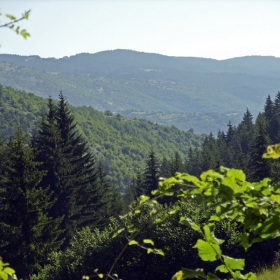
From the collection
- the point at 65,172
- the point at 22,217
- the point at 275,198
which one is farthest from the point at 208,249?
the point at 65,172

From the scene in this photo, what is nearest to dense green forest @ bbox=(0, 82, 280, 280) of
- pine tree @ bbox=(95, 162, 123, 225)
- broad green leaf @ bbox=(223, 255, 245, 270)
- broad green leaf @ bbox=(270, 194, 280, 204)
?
pine tree @ bbox=(95, 162, 123, 225)

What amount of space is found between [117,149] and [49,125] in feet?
507

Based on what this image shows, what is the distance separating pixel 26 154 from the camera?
25.6m

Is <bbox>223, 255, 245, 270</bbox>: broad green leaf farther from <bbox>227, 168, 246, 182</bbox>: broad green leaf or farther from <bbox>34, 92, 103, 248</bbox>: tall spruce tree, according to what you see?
<bbox>34, 92, 103, 248</bbox>: tall spruce tree

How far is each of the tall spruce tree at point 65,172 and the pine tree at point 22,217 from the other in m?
9.67

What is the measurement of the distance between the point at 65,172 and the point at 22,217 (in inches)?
477

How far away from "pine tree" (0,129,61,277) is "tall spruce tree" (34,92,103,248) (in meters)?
9.67

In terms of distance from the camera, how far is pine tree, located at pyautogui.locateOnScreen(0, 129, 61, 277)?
81.5 ft

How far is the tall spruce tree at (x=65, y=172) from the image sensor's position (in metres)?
36.4

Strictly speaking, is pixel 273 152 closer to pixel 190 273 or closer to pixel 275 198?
pixel 275 198

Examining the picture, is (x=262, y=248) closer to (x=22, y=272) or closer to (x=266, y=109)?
(x=22, y=272)

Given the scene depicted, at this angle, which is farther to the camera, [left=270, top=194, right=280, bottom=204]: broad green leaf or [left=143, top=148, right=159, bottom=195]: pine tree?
[left=143, top=148, right=159, bottom=195]: pine tree

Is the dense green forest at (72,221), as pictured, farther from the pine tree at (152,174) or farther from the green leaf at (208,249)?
the green leaf at (208,249)

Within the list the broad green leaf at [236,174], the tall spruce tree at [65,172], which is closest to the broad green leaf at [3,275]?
the broad green leaf at [236,174]
